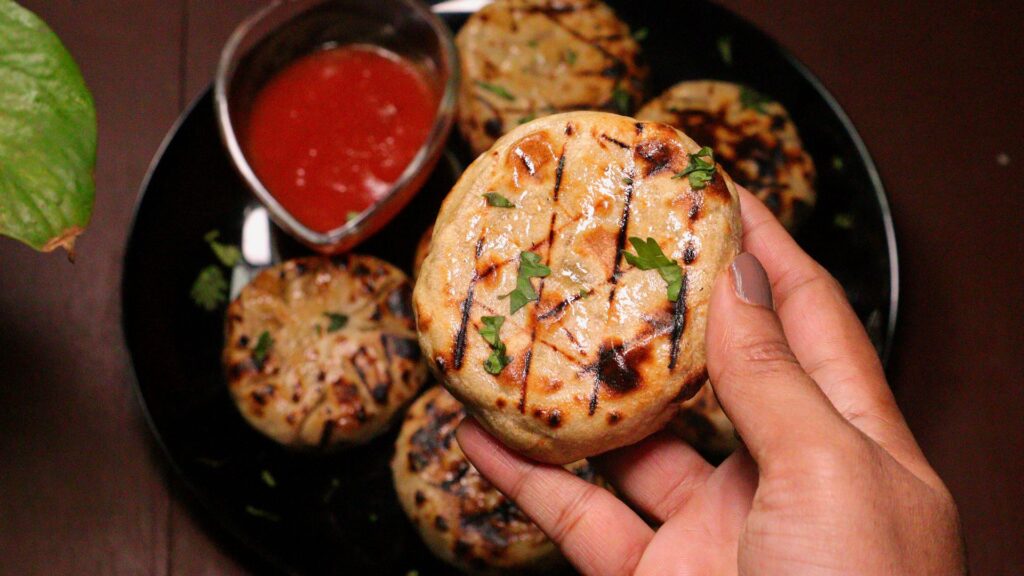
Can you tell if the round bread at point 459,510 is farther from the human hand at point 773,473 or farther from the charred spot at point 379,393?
the human hand at point 773,473

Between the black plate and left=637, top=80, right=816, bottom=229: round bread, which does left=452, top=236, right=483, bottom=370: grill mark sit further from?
left=637, top=80, right=816, bottom=229: round bread

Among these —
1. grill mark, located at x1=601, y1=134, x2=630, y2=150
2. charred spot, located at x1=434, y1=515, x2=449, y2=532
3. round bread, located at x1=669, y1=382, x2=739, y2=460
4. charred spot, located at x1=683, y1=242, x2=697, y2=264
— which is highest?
grill mark, located at x1=601, y1=134, x2=630, y2=150

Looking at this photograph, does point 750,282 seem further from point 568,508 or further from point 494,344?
point 568,508

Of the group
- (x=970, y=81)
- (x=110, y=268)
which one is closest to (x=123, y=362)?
(x=110, y=268)

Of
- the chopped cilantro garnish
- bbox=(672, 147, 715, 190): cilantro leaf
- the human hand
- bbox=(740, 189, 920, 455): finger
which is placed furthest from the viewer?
the chopped cilantro garnish

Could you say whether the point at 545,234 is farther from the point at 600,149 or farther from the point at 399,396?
the point at 399,396

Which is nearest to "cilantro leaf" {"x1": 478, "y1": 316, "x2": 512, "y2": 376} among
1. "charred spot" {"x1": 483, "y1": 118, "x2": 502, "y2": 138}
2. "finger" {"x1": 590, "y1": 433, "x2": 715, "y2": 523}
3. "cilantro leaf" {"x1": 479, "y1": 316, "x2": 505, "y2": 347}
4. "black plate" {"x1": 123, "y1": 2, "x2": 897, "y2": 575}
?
"cilantro leaf" {"x1": 479, "y1": 316, "x2": 505, "y2": 347}
